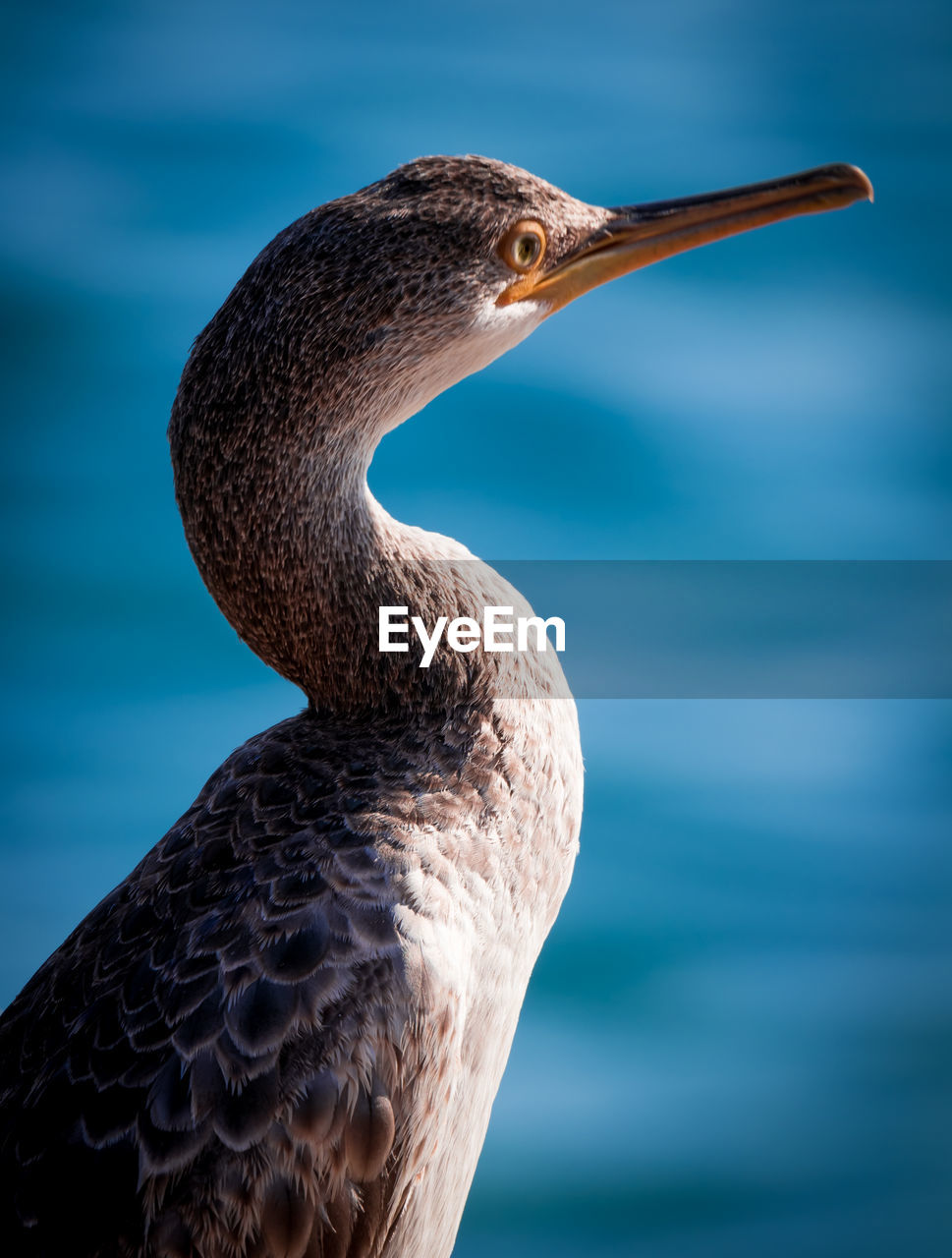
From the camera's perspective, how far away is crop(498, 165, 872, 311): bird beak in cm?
154

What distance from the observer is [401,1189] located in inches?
53.0

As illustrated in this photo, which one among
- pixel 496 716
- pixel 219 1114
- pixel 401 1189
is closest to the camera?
pixel 219 1114

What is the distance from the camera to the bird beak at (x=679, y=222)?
1.54m

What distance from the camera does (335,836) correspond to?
135 cm

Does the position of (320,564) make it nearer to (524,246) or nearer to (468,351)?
(468,351)

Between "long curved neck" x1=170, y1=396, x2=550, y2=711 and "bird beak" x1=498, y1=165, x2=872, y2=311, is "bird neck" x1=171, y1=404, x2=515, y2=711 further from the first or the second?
"bird beak" x1=498, y1=165, x2=872, y2=311

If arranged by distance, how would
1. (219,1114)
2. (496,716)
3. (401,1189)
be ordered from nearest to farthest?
(219,1114) → (401,1189) → (496,716)

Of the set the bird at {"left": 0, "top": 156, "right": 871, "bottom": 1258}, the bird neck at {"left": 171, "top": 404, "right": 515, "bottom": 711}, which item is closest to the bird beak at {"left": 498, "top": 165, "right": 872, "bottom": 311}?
the bird at {"left": 0, "top": 156, "right": 871, "bottom": 1258}

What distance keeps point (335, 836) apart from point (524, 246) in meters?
0.72

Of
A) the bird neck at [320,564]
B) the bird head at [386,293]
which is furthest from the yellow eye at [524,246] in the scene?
the bird neck at [320,564]

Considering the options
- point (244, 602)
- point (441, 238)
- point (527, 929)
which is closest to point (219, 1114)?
point (527, 929)

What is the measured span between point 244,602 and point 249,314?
1.09 ft

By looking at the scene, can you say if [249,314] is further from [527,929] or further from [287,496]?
[527,929]

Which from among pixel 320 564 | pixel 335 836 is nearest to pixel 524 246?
pixel 320 564
